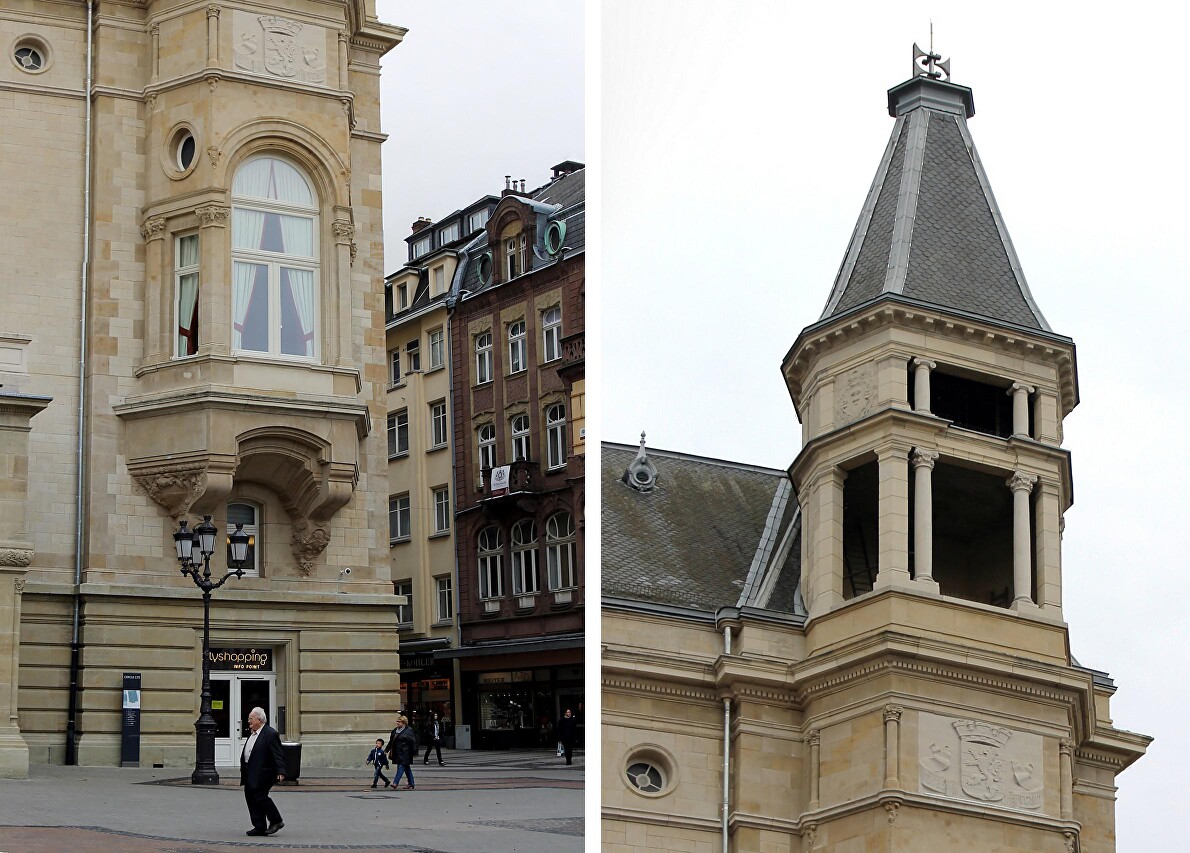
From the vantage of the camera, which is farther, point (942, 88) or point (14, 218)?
point (942, 88)

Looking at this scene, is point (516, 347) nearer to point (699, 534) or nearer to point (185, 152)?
point (699, 534)

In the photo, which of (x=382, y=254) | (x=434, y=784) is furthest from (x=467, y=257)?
(x=434, y=784)

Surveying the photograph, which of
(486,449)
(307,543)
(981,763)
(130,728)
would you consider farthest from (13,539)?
(981,763)

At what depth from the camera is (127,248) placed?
11.7 metres

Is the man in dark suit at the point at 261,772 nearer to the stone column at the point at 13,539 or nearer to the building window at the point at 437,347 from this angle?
the stone column at the point at 13,539

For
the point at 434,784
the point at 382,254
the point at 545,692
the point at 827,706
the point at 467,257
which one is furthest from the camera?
the point at 467,257

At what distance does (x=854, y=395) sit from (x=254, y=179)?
4.49 m

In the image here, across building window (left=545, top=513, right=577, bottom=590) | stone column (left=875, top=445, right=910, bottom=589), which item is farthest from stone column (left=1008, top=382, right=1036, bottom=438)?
building window (left=545, top=513, right=577, bottom=590)

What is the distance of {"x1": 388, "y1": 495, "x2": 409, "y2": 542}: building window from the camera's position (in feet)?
44.1

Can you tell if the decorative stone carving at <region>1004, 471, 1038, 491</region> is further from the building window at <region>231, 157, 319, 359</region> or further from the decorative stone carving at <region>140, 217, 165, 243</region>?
the decorative stone carving at <region>140, 217, 165, 243</region>

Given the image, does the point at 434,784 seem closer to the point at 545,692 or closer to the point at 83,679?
the point at 83,679

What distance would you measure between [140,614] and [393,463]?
244cm

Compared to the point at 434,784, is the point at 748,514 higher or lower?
higher

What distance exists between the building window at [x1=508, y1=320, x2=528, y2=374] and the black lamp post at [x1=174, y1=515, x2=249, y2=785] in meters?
4.46
